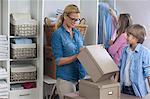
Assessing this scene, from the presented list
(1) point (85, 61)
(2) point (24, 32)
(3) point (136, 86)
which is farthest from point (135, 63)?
(2) point (24, 32)

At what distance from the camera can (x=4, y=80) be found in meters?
3.56

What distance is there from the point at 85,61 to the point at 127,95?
0.50 meters

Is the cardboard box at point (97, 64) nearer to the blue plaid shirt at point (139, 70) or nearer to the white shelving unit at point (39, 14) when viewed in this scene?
the blue plaid shirt at point (139, 70)

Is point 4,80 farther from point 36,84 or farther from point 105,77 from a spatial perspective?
point 105,77

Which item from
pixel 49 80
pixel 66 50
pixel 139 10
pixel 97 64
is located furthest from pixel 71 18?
pixel 139 10

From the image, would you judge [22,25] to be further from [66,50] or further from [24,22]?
[66,50]

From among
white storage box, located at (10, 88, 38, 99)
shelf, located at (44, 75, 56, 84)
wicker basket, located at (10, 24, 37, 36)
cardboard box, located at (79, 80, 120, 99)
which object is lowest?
white storage box, located at (10, 88, 38, 99)

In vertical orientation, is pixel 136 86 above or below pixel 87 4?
below

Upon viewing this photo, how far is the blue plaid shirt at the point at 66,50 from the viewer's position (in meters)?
2.72

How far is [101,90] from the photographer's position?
219 cm

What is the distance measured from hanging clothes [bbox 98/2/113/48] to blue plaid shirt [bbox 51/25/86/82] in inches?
43.1

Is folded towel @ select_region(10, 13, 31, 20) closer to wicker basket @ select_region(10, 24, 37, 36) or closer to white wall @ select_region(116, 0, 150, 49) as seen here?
wicker basket @ select_region(10, 24, 37, 36)

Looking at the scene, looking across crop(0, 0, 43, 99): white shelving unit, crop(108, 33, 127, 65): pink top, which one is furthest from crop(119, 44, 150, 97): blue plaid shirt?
crop(0, 0, 43, 99): white shelving unit

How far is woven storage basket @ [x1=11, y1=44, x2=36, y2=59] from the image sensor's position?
136 inches
